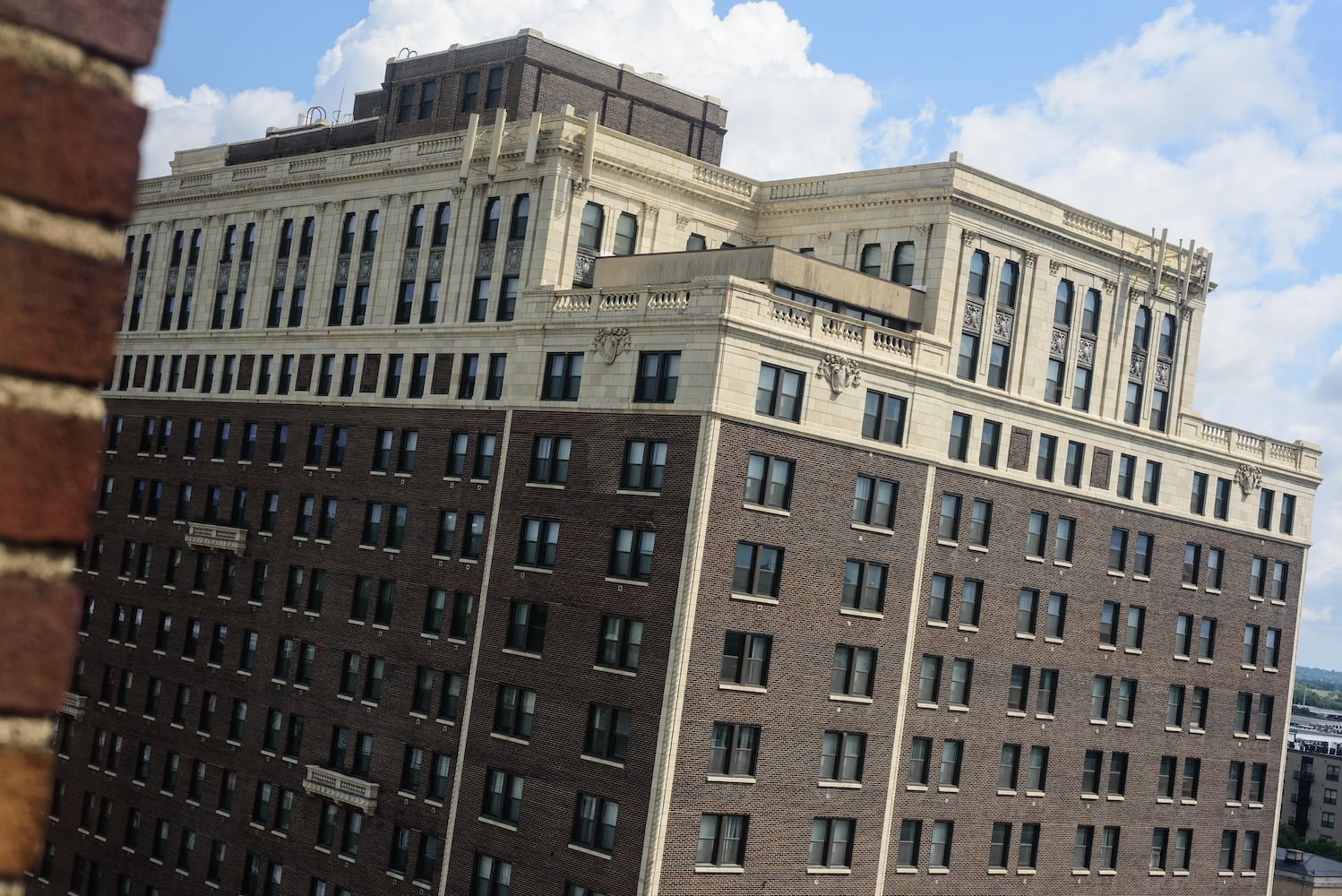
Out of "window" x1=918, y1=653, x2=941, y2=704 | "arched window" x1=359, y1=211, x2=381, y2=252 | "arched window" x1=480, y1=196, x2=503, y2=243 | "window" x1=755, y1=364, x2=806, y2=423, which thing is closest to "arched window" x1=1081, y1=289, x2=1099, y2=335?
"window" x1=918, y1=653, x2=941, y2=704

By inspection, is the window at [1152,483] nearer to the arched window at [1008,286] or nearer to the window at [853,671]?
the arched window at [1008,286]

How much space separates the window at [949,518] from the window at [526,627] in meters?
18.6

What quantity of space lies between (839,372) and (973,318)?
11935 mm

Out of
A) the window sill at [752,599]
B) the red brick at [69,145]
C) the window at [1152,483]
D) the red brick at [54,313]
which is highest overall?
the window at [1152,483]

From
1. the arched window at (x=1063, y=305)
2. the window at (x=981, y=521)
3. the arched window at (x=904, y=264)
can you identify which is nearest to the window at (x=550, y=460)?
the arched window at (x=904, y=264)

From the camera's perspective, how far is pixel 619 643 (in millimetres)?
62000

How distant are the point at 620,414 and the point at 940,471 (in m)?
15.8

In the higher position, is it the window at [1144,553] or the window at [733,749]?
the window at [1144,553]

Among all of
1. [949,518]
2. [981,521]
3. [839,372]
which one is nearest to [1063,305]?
[981,521]

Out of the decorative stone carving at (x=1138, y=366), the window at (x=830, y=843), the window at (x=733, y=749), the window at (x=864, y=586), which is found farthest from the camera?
the decorative stone carving at (x=1138, y=366)

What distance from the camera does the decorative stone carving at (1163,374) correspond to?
82375 millimetres

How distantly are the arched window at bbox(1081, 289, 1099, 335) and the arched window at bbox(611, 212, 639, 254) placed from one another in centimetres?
2367

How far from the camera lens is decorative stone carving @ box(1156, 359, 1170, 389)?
82.4 meters

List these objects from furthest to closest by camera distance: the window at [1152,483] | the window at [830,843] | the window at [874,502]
Answer: the window at [1152,483] → the window at [874,502] → the window at [830,843]
